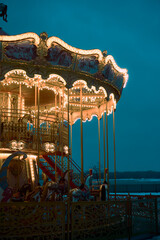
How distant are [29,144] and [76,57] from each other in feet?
11.5

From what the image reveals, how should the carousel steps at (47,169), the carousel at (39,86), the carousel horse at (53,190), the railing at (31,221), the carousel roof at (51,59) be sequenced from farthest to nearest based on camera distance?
the carousel steps at (47,169), the carousel at (39,86), the carousel roof at (51,59), the carousel horse at (53,190), the railing at (31,221)

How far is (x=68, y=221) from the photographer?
23.4 ft

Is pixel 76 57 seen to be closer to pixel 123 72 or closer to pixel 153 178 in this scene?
pixel 123 72

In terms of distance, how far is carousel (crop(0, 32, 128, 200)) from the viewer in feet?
29.2

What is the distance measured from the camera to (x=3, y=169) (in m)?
8.13

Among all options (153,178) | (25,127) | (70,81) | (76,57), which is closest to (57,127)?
(25,127)

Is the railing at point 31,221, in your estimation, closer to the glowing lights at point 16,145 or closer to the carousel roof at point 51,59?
the glowing lights at point 16,145

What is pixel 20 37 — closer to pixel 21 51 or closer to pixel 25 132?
pixel 21 51

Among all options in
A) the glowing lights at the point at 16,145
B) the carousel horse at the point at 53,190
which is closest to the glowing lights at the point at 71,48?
the glowing lights at the point at 16,145

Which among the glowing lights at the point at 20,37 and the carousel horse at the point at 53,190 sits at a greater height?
the glowing lights at the point at 20,37

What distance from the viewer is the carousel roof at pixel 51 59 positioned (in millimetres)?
8789

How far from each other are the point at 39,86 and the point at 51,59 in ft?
6.03

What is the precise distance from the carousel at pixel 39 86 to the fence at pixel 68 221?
1396 millimetres

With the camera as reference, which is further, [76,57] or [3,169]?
[76,57]
